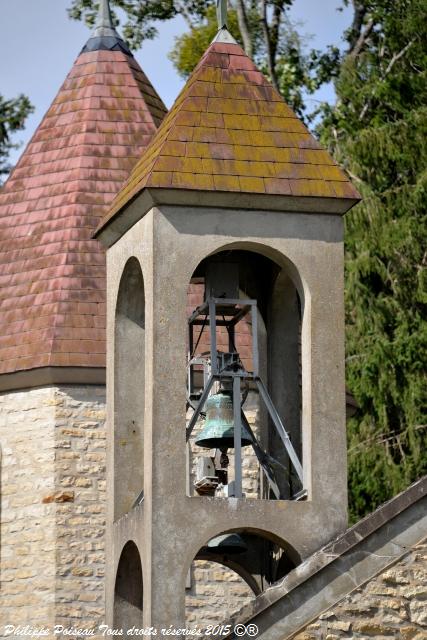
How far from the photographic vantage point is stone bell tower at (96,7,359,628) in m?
12.3

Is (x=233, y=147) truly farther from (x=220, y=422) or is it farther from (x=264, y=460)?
(x=264, y=460)

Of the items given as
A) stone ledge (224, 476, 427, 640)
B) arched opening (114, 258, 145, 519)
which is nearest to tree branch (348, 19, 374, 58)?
arched opening (114, 258, 145, 519)

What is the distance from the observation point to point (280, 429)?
12.9 m

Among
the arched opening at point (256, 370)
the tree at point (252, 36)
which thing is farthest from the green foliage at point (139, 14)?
the arched opening at point (256, 370)

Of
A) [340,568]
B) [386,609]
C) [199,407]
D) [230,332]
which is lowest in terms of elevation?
[386,609]

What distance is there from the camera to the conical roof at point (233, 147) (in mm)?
12711

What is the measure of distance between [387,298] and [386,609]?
39.8 ft

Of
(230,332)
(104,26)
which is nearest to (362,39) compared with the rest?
(104,26)

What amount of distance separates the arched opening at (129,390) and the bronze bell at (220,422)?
1.82 ft

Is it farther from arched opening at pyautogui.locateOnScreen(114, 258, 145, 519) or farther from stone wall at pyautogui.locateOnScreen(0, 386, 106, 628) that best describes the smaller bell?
stone wall at pyautogui.locateOnScreen(0, 386, 106, 628)

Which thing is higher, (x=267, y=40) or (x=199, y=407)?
(x=267, y=40)

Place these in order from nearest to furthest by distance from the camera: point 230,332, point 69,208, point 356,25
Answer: point 230,332 → point 69,208 → point 356,25

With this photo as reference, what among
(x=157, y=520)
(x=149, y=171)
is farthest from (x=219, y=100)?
(x=157, y=520)

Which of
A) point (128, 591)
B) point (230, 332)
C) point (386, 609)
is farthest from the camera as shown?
point (230, 332)
